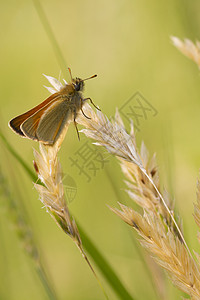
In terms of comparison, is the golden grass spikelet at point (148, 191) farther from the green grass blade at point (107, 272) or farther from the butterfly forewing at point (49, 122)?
the butterfly forewing at point (49, 122)

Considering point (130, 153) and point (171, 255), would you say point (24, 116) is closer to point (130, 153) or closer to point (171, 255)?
point (130, 153)

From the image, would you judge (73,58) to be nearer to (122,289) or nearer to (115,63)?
(115,63)

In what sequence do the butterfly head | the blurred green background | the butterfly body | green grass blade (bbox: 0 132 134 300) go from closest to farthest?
green grass blade (bbox: 0 132 134 300), the butterfly body, the butterfly head, the blurred green background

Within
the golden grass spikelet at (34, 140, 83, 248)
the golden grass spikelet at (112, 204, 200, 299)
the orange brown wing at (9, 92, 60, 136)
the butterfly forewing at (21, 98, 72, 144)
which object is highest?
the orange brown wing at (9, 92, 60, 136)

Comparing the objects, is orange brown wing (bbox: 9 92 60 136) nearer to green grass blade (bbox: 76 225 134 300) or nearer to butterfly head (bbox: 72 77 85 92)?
butterfly head (bbox: 72 77 85 92)

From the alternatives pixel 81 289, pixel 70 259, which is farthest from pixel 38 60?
pixel 81 289

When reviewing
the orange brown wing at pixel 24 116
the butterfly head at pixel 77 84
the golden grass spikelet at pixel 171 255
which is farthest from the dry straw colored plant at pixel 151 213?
the butterfly head at pixel 77 84

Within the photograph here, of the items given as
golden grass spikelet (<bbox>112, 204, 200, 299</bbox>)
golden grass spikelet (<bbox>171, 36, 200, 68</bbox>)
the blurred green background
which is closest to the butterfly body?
the blurred green background
